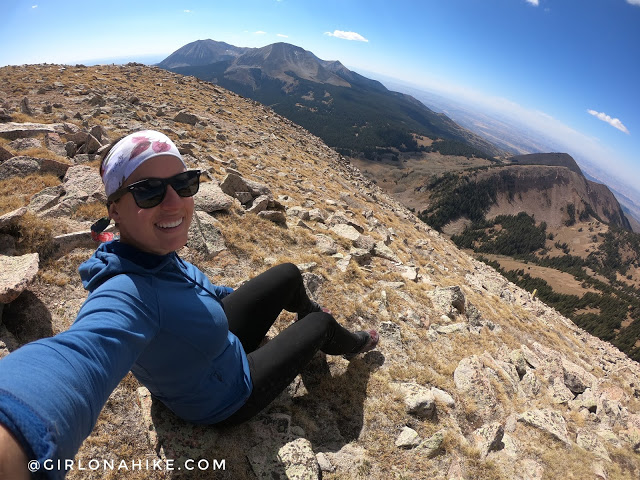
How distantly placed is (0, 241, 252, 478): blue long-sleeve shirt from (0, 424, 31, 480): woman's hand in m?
0.03

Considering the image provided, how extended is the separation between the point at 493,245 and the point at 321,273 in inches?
7011

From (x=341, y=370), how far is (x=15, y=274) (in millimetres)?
5714

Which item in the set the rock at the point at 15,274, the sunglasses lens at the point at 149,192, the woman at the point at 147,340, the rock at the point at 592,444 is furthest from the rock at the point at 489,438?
the rock at the point at 15,274

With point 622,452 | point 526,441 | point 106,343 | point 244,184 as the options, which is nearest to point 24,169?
point 244,184

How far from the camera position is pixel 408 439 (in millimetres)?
4809

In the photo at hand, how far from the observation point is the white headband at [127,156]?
108 inches

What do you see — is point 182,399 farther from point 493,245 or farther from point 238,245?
point 493,245

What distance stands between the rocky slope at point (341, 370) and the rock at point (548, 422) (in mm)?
35

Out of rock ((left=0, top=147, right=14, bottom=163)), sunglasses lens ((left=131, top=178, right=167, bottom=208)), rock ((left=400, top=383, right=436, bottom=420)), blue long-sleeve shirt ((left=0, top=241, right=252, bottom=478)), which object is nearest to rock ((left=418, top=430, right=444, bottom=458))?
rock ((left=400, top=383, right=436, bottom=420))

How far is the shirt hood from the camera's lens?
2404mm

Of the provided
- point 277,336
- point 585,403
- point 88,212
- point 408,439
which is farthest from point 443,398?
point 88,212

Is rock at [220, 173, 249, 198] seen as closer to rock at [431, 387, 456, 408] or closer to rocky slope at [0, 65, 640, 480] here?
rocky slope at [0, 65, 640, 480]

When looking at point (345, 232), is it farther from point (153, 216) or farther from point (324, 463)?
point (153, 216)

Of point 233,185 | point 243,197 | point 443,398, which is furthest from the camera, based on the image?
point 233,185
